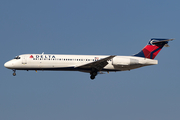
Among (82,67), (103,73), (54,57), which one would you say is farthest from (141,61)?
(54,57)

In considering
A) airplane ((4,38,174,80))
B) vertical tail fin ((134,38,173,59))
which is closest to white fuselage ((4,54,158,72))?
airplane ((4,38,174,80))

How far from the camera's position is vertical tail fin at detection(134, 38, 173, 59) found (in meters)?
40.4

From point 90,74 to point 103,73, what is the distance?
192 centimetres

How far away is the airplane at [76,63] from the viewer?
37031 mm

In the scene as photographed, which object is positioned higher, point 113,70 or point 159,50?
point 159,50

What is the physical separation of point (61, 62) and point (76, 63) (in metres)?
1.89

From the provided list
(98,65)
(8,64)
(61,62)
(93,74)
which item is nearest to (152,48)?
(98,65)

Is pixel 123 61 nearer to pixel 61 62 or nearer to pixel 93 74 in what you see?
pixel 93 74

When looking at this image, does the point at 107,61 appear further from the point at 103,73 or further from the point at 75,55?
the point at 75,55

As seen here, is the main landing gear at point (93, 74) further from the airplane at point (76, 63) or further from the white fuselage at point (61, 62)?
the white fuselage at point (61, 62)

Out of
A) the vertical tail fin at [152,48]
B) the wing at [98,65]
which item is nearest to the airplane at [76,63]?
the wing at [98,65]

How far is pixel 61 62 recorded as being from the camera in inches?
1465

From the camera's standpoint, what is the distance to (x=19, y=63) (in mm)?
37156

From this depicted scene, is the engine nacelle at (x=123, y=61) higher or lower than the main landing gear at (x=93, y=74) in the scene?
higher
